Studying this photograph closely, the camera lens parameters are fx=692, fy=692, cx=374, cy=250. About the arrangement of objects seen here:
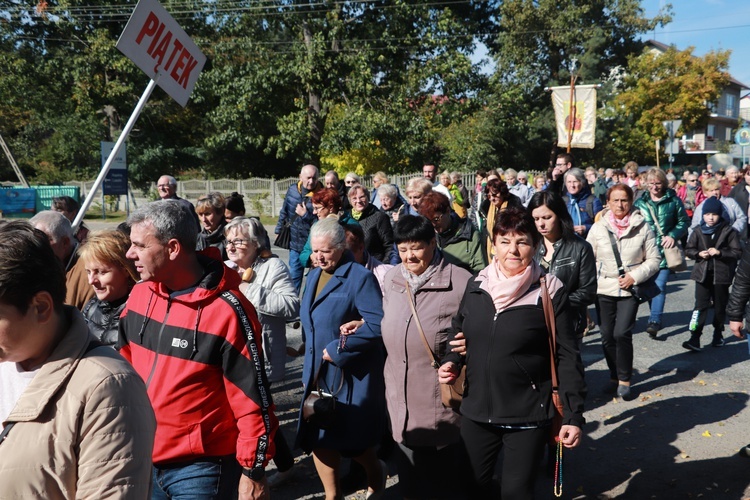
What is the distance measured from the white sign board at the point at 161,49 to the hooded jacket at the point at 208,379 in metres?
3.03

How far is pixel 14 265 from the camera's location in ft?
5.68

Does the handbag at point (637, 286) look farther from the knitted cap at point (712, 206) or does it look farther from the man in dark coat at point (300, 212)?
the man in dark coat at point (300, 212)

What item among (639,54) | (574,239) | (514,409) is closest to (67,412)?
(514,409)

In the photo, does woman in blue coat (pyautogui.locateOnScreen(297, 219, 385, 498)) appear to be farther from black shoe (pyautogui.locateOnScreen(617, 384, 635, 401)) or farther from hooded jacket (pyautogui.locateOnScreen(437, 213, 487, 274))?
black shoe (pyautogui.locateOnScreen(617, 384, 635, 401))

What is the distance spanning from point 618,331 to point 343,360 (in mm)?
3416

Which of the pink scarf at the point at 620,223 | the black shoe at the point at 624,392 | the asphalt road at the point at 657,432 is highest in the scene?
the pink scarf at the point at 620,223

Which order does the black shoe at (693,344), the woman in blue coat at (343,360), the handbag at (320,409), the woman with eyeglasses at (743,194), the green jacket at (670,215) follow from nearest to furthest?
the handbag at (320,409), the woman in blue coat at (343,360), the black shoe at (693,344), the green jacket at (670,215), the woman with eyeglasses at (743,194)

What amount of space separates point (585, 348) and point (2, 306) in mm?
7326

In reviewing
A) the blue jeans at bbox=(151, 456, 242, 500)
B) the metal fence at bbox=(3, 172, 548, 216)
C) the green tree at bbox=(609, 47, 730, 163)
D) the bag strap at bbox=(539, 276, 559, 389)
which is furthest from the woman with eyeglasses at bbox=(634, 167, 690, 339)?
the green tree at bbox=(609, 47, 730, 163)

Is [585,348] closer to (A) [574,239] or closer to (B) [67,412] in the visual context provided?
(A) [574,239]

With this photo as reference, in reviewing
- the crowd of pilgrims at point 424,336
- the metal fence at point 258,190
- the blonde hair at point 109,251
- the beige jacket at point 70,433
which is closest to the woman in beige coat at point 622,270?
the crowd of pilgrims at point 424,336

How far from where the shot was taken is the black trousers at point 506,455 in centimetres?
341

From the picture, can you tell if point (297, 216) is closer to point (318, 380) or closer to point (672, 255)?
point (672, 255)

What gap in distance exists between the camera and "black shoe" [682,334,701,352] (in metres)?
7.92
